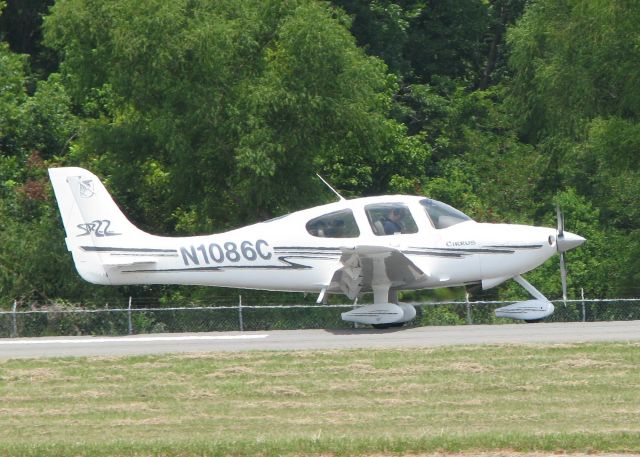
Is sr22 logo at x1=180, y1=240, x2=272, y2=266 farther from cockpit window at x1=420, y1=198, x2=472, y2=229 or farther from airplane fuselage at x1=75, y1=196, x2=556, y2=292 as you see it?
cockpit window at x1=420, y1=198, x2=472, y2=229

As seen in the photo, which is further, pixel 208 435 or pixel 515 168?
pixel 515 168

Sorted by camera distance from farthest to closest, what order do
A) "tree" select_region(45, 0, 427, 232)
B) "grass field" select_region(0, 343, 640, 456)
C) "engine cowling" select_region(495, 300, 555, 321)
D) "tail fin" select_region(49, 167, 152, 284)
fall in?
"tree" select_region(45, 0, 427, 232) → "tail fin" select_region(49, 167, 152, 284) → "engine cowling" select_region(495, 300, 555, 321) → "grass field" select_region(0, 343, 640, 456)

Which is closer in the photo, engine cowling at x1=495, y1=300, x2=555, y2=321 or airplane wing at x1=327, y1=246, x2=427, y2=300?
airplane wing at x1=327, y1=246, x2=427, y2=300

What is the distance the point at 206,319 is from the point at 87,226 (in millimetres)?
2590

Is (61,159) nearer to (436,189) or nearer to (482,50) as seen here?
(436,189)

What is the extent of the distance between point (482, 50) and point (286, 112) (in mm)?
19018

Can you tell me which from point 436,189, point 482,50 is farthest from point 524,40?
point 482,50

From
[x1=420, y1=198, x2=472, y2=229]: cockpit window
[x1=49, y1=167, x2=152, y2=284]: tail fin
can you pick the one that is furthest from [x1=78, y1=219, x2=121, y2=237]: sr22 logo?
[x1=420, y1=198, x2=472, y2=229]: cockpit window

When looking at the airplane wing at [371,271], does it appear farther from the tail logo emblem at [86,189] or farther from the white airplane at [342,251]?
the tail logo emblem at [86,189]

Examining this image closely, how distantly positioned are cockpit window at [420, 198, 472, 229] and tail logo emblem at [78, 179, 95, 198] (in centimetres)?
539

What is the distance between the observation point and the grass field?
437 inches

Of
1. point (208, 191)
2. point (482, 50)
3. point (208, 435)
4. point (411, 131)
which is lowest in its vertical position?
point (208, 435)

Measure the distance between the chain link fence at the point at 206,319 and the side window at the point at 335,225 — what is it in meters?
1.76

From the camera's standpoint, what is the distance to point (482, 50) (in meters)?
41.7
